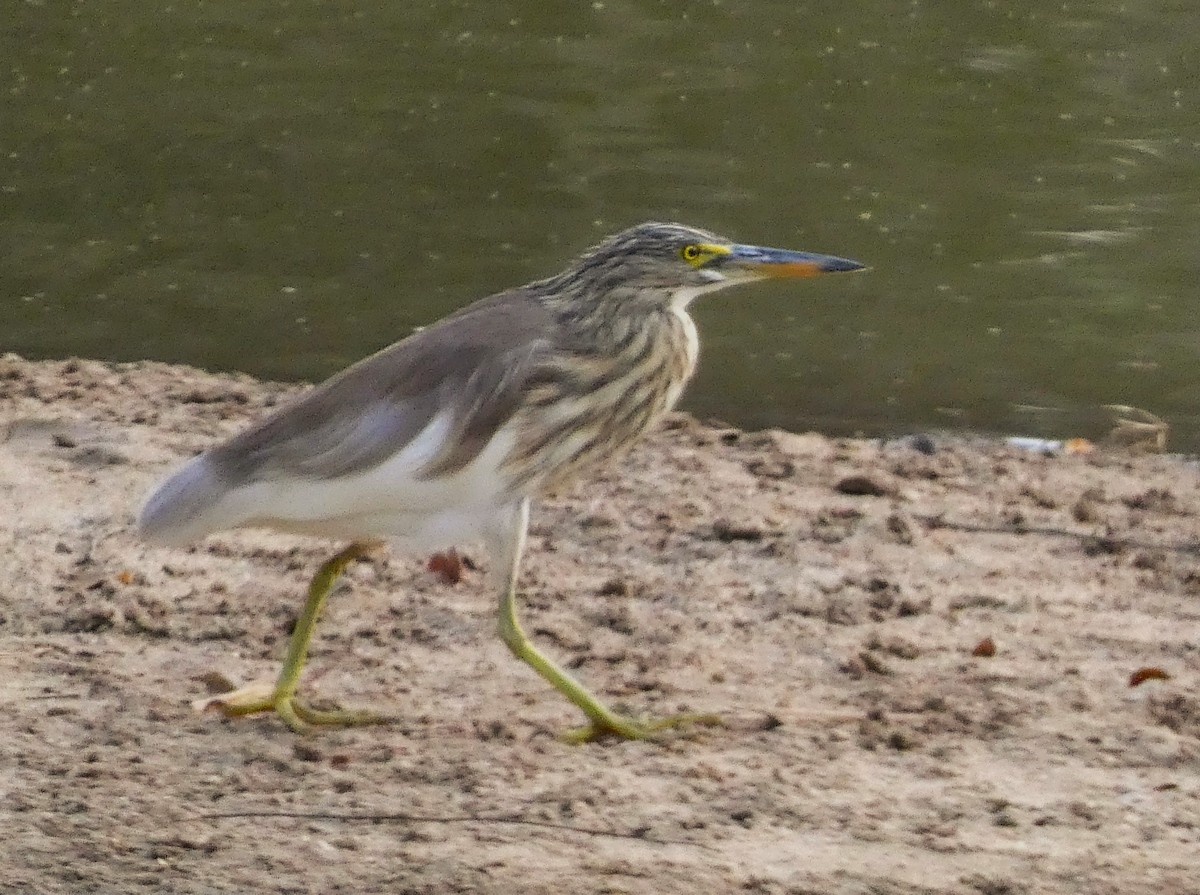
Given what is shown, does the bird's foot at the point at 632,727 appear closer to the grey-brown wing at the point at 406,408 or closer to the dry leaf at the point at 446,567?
the grey-brown wing at the point at 406,408

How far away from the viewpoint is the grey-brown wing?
4.89 m

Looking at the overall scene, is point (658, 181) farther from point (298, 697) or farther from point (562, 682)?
point (562, 682)

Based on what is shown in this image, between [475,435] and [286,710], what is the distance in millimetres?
755

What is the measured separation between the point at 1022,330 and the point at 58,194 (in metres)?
4.27

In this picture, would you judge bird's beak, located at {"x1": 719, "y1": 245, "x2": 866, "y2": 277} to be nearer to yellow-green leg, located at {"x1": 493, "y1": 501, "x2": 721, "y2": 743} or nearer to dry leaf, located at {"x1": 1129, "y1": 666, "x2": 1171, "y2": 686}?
yellow-green leg, located at {"x1": 493, "y1": 501, "x2": 721, "y2": 743}

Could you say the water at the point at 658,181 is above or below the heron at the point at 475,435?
above

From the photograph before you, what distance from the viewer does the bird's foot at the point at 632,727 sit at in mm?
4938

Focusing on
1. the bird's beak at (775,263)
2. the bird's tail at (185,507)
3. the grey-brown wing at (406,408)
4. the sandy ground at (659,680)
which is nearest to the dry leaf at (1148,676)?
the sandy ground at (659,680)

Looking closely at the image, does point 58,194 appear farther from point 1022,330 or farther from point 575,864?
point 575,864

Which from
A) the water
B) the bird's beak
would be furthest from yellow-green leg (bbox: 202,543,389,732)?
the water

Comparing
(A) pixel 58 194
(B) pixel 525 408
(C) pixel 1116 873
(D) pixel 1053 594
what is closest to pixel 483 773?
(B) pixel 525 408

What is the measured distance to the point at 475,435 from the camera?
4.86 metres

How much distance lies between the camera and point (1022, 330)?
349 inches

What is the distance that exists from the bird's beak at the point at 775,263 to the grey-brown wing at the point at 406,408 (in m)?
0.46
